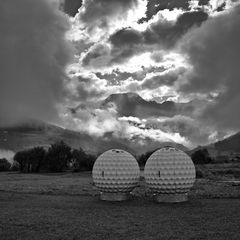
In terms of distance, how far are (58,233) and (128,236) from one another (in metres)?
3.31

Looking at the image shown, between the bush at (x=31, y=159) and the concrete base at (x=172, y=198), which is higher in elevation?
the bush at (x=31, y=159)

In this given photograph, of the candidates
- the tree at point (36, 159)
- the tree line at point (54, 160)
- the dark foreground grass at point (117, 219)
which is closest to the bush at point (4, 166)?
the tree line at point (54, 160)

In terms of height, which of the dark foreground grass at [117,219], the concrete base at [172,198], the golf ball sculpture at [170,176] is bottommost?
the dark foreground grass at [117,219]

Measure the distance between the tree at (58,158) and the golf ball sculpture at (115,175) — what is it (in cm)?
5985

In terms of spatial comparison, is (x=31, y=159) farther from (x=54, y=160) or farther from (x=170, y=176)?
(x=170, y=176)

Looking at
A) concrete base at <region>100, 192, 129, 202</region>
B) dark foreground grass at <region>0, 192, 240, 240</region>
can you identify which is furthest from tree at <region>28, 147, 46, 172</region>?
concrete base at <region>100, 192, 129, 202</region>

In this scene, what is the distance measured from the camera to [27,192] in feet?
112

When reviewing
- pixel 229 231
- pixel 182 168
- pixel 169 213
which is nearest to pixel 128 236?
pixel 229 231

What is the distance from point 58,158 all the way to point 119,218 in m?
69.2

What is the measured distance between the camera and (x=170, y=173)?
26547 mm

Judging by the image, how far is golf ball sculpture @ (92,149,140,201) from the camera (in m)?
27.8

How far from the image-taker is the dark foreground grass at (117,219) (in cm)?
1594

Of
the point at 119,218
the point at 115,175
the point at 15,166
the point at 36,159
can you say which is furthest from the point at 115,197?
the point at 15,166

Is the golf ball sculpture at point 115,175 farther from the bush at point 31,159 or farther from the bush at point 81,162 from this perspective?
the bush at point 31,159
